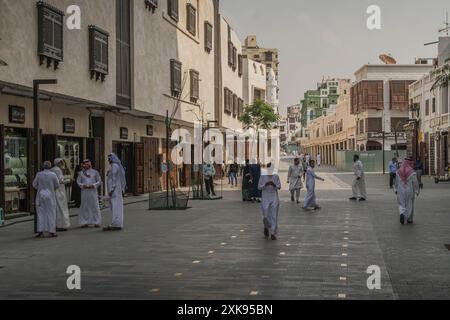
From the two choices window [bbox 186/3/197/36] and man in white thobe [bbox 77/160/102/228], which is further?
window [bbox 186/3/197/36]

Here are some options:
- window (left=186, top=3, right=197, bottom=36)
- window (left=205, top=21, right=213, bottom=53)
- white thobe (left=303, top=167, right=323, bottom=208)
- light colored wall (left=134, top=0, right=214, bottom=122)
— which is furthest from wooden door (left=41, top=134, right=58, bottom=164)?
window (left=205, top=21, right=213, bottom=53)

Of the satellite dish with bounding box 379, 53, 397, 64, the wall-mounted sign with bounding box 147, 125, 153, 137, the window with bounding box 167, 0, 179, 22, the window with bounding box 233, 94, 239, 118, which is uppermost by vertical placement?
the satellite dish with bounding box 379, 53, 397, 64

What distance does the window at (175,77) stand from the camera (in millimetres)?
31766

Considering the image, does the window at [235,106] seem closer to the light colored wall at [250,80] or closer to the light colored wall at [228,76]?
the light colored wall at [228,76]

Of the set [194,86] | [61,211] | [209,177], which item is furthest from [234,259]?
[194,86]

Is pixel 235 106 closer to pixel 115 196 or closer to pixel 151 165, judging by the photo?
pixel 151 165

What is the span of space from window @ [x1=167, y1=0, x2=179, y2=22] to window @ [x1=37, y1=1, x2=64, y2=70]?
12.4 m

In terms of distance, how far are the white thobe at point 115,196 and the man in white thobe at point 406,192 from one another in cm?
672

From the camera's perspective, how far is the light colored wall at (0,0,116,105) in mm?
16578

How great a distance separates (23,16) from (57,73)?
2409mm

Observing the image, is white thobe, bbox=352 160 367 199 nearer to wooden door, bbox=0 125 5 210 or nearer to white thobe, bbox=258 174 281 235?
white thobe, bbox=258 174 281 235

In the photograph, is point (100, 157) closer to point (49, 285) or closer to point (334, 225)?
point (334, 225)

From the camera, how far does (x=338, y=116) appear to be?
9275cm

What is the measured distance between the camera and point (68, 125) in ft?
73.1
